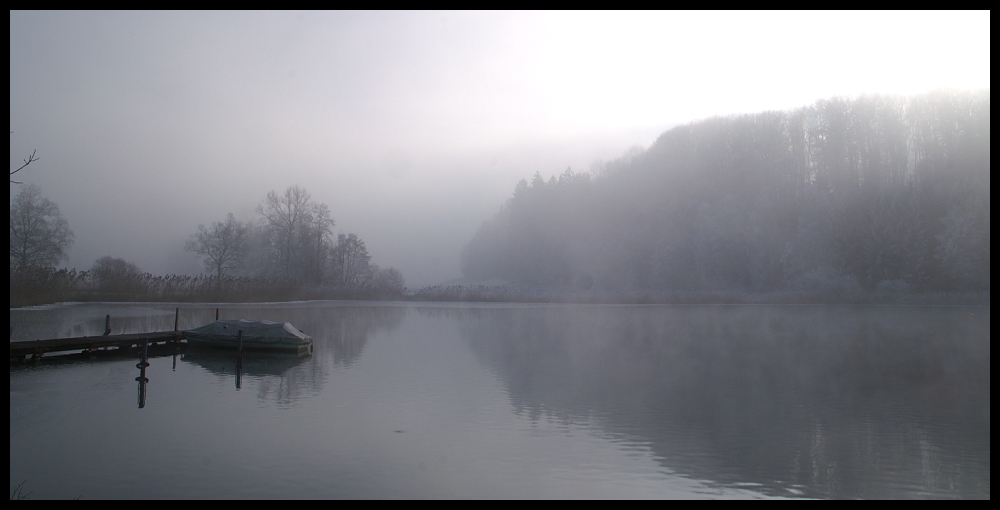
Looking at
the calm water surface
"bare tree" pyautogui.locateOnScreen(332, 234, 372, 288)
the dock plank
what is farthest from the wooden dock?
"bare tree" pyautogui.locateOnScreen(332, 234, 372, 288)

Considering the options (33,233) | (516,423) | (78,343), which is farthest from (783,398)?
(33,233)

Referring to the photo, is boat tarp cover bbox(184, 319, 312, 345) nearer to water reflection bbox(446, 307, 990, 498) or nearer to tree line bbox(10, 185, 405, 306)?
water reflection bbox(446, 307, 990, 498)

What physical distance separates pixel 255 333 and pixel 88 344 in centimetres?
424

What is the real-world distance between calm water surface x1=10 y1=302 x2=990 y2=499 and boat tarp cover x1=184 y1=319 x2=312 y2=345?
22.4 inches

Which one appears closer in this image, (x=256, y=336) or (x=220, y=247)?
(x=256, y=336)

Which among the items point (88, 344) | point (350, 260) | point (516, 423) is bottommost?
point (516, 423)

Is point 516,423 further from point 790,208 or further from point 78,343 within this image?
point 790,208

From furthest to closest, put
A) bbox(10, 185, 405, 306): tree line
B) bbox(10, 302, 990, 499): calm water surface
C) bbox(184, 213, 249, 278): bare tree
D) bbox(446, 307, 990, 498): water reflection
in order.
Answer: bbox(184, 213, 249, 278): bare tree → bbox(10, 185, 405, 306): tree line → bbox(446, 307, 990, 498): water reflection → bbox(10, 302, 990, 499): calm water surface

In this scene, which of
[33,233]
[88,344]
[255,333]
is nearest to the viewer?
[88,344]

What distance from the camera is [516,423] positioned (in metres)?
9.55

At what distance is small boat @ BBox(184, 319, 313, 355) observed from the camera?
671 inches
